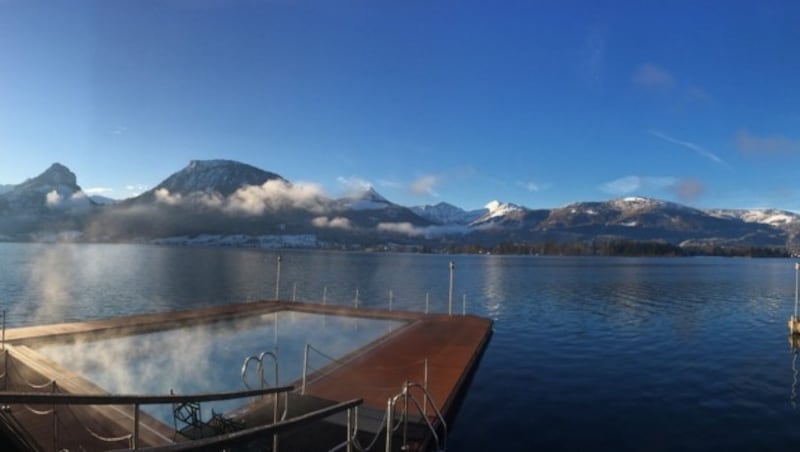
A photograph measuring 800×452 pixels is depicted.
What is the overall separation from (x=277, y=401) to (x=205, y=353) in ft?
28.7

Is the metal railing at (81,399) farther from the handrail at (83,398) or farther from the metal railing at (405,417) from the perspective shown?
the metal railing at (405,417)

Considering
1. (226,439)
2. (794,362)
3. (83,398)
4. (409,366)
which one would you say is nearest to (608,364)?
(794,362)

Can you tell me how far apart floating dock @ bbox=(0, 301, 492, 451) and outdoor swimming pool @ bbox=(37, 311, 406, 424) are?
73 cm

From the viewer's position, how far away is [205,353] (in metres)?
16.4

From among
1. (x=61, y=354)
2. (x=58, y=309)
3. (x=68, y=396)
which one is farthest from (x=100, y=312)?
(x=68, y=396)

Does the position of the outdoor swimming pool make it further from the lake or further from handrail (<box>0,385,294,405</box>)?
handrail (<box>0,385,294,405</box>)

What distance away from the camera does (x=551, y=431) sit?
1189 centimetres

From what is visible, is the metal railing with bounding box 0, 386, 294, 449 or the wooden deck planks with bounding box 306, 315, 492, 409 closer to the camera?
the metal railing with bounding box 0, 386, 294, 449

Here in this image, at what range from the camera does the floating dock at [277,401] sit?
15.4ft

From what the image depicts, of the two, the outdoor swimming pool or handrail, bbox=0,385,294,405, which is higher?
handrail, bbox=0,385,294,405

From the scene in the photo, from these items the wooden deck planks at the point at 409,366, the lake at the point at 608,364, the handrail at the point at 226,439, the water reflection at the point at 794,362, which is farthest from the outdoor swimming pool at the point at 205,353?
the water reflection at the point at 794,362

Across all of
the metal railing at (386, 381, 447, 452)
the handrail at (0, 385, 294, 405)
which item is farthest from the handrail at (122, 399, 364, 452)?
the metal railing at (386, 381, 447, 452)

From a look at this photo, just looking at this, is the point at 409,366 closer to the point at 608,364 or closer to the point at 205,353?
the point at 205,353

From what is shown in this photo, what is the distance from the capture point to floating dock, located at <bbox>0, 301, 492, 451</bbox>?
470cm
